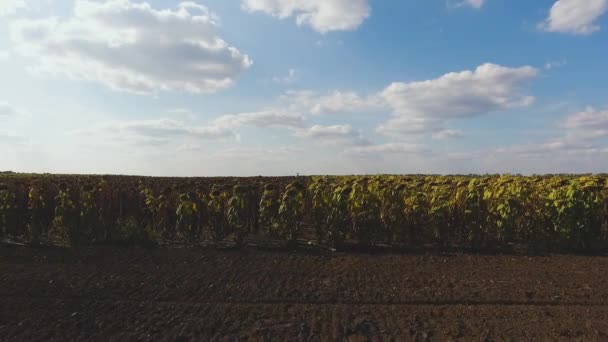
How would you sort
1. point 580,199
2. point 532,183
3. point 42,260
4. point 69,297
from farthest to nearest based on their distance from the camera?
point 532,183 < point 580,199 < point 42,260 < point 69,297

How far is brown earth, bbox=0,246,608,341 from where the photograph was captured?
5281 millimetres

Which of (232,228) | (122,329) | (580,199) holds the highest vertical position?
(580,199)

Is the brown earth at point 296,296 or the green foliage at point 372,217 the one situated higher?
the green foliage at point 372,217

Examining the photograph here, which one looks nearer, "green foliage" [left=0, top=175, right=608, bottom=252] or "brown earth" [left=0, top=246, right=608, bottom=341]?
"brown earth" [left=0, top=246, right=608, bottom=341]

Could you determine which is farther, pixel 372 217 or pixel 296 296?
pixel 372 217

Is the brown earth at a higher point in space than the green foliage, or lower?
lower

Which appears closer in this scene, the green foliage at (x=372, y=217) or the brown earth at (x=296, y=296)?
the brown earth at (x=296, y=296)

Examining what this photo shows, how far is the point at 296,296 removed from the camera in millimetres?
6457

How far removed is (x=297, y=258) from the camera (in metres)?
8.69

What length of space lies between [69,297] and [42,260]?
255 cm

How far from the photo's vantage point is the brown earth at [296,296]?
528cm

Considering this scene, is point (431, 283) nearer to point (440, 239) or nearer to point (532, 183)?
point (440, 239)

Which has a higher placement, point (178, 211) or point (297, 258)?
point (178, 211)

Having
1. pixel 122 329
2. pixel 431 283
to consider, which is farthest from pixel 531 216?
pixel 122 329
